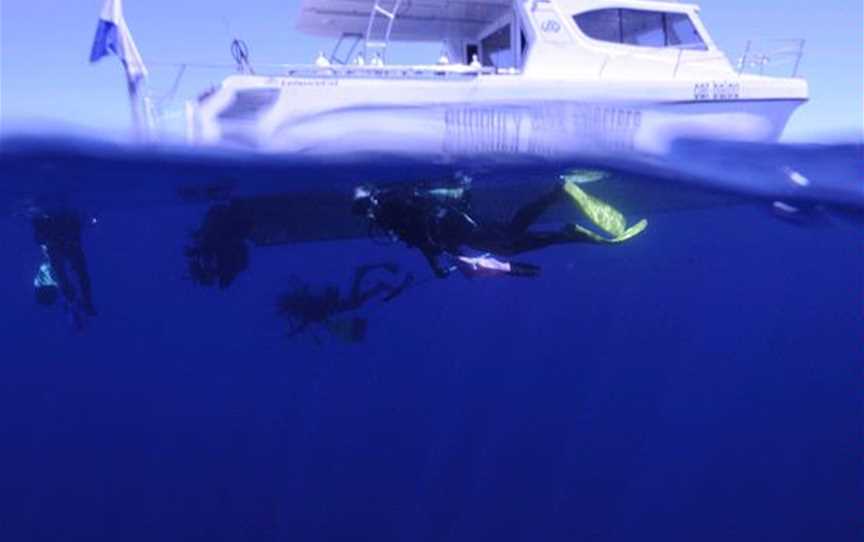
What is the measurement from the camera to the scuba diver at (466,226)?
7967 millimetres

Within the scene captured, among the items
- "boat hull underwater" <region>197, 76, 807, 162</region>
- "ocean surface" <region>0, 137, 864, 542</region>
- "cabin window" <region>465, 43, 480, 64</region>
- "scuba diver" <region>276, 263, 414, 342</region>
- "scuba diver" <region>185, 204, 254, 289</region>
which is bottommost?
"ocean surface" <region>0, 137, 864, 542</region>

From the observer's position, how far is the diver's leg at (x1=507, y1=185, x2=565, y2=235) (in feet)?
28.1

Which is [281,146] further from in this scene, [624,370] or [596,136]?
[624,370]

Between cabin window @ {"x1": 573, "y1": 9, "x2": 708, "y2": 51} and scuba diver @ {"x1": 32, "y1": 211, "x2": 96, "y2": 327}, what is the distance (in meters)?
8.54

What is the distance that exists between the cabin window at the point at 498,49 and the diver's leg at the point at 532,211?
2226mm

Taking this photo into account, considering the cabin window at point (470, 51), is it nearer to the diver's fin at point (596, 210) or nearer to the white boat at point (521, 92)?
the white boat at point (521, 92)

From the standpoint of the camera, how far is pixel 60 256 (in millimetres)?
10250

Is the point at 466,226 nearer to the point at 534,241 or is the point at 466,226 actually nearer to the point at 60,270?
the point at 534,241

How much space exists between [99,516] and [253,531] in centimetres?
331

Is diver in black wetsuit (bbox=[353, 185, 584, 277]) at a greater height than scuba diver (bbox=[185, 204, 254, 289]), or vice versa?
diver in black wetsuit (bbox=[353, 185, 584, 277])

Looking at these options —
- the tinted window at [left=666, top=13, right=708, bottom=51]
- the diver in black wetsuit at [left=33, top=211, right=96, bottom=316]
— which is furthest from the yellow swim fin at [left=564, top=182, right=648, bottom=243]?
the diver in black wetsuit at [left=33, top=211, right=96, bottom=316]

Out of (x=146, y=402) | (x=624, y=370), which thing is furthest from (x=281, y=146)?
(x=624, y=370)

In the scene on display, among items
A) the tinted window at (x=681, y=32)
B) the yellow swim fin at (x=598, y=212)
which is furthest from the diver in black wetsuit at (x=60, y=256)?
the tinted window at (x=681, y=32)

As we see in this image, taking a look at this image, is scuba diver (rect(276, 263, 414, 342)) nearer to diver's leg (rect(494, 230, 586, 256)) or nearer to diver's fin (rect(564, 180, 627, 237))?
diver's leg (rect(494, 230, 586, 256))
